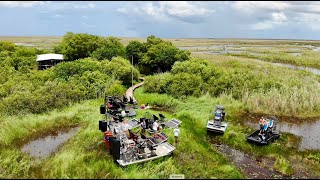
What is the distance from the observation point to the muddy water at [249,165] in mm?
14320

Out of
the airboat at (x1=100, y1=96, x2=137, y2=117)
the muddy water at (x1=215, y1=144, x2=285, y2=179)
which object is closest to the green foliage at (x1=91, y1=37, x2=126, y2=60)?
the airboat at (x1=100, y1=96, x2=137, y2=117)

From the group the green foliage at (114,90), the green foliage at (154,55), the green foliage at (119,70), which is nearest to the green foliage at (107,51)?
the green foliage at (154,55)

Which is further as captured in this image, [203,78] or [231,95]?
[203,78]

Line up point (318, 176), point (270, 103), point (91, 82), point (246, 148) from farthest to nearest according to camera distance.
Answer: point (91, 82), point (270, 103), point (246, 148), point (318, 176)

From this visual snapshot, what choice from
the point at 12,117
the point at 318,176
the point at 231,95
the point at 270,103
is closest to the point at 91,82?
the point at 12,117

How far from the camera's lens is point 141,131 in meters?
17.9

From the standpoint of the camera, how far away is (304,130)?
68.4 feet

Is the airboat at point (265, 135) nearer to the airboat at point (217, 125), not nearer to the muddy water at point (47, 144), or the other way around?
the airboat at point (217, 125)

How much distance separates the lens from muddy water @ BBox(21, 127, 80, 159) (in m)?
16.0

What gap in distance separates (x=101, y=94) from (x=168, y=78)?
654 cm

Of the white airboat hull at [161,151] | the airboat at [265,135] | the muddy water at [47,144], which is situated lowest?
the muddy water at [47,144]

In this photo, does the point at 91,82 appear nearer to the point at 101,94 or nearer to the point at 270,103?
the point at 101,94

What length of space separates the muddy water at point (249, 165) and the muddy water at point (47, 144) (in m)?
8.75

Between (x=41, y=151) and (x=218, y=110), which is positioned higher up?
(x=218, y=110)
